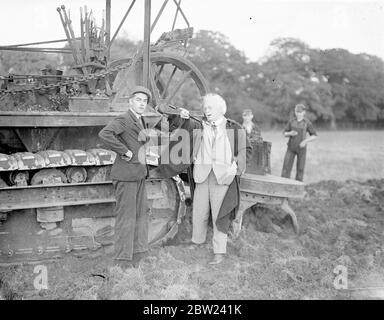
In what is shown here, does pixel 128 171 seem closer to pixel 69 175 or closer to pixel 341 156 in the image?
pixel 69 175

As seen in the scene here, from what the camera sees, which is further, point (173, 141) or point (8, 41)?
point (8, 41)

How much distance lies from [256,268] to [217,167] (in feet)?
3.80

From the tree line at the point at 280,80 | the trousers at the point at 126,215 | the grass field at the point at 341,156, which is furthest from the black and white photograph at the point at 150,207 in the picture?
the tree line at the point at 280,80

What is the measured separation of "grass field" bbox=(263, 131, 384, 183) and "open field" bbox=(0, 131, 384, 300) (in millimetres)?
4260

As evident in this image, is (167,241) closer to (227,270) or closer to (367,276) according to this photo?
(227,270)

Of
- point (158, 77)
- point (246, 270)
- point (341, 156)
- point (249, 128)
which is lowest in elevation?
point (246, 270)

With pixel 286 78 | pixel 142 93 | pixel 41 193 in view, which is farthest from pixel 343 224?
pixel 286 78

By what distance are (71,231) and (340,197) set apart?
5329 mm

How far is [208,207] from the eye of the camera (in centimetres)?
528

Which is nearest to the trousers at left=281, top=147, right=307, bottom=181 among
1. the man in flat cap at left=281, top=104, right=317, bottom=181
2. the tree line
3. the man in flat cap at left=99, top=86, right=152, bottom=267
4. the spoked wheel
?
the man in flat cap at left=281, top=104, right=317, bottom=181

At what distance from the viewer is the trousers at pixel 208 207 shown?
16.9 feet

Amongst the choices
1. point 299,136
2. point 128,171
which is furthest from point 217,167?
point 299,136

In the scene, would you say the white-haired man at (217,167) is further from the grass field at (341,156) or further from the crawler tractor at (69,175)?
the grass field at (341,156)
